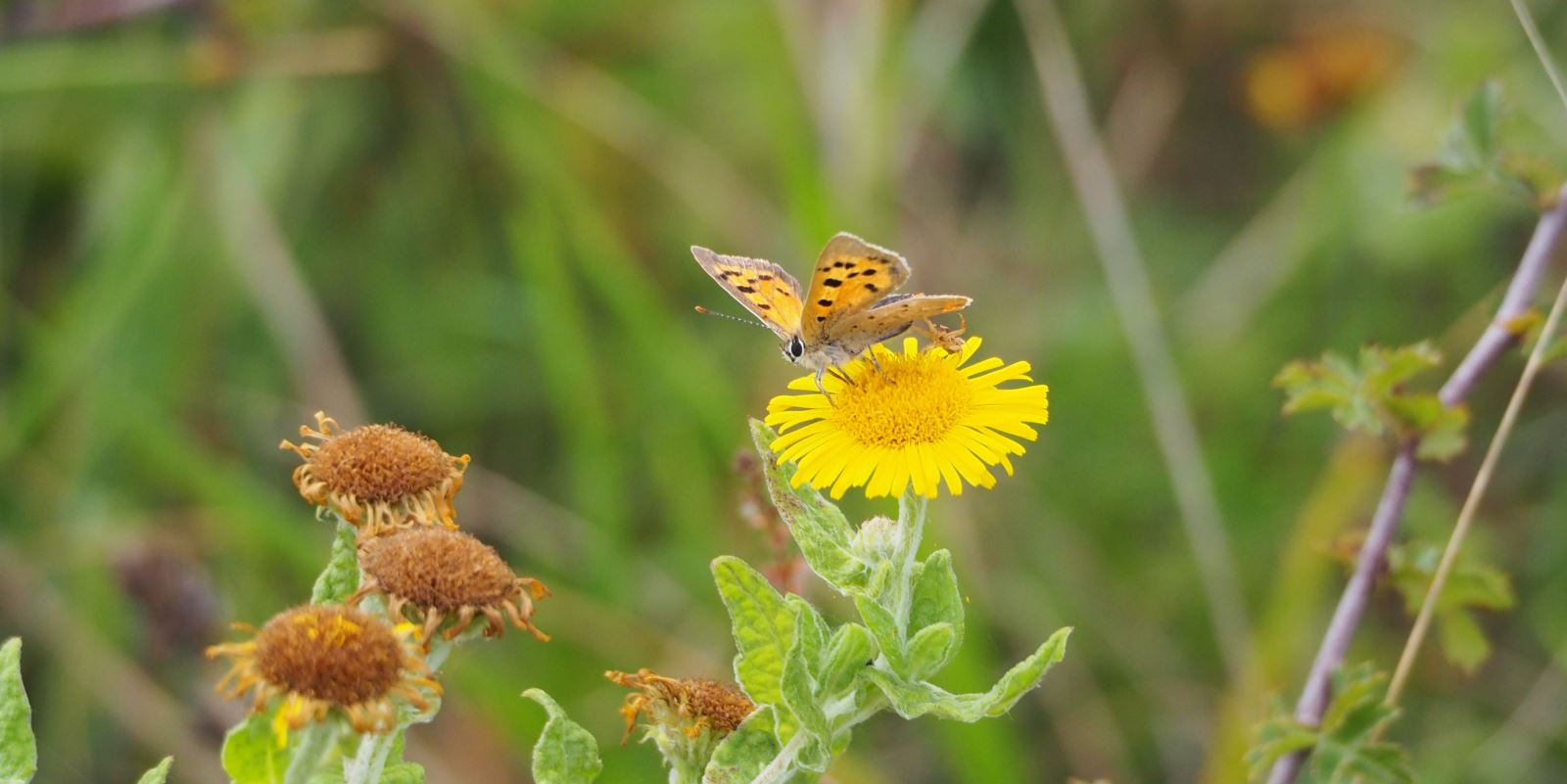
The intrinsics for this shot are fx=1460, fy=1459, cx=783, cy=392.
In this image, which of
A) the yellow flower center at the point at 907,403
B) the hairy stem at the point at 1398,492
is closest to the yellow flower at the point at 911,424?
the yellow flower center at the point at 907,403

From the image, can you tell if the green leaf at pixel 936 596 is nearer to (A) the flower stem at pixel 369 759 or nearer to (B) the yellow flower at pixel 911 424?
(B) the yellow flower at pixel 911 424

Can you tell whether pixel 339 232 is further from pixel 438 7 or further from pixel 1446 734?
pixel 1446 734

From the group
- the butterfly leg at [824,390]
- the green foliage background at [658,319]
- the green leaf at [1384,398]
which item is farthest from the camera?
the green foliage background at [658,319]

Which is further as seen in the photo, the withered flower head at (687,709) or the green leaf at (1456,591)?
the green leaf at (1456,591)

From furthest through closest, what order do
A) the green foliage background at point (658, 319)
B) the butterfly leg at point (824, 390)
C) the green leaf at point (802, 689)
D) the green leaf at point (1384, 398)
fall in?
the green foliage background at point (658, 319) → the green leaf at point (1384, 398) → the butterfly leg at point (824, 390) → the green leaf at point (802, 689)

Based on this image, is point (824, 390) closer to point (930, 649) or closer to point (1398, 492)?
point (930, 649)

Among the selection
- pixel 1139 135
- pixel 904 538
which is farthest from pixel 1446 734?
pixel 904 538
